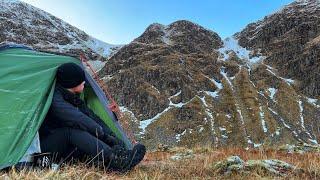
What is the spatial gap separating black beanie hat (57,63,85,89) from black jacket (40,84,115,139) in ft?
0.39

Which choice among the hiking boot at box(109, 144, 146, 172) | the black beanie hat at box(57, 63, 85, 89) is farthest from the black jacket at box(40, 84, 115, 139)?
the hiking boot at box(109, 144, 146, 172)

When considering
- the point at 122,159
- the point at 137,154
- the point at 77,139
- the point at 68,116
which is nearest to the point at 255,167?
the point at 137,154

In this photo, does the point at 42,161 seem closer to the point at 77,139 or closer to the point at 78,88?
the point at 77,139

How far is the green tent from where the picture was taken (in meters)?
8.63

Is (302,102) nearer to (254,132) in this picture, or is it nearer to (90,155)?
(254,132)

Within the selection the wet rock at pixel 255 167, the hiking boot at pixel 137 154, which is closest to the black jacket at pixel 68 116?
the hiking boot at pixel 137 154

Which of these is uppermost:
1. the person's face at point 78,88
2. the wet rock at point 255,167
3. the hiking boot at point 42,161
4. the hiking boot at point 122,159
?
the person's face at point 78,88

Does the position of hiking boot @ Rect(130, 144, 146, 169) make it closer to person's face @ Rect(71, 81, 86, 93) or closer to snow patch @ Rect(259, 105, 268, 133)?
person's face @ Rect(71, 81, 86, 93)

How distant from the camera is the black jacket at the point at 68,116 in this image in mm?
8516

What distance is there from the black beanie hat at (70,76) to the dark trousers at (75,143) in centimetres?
101

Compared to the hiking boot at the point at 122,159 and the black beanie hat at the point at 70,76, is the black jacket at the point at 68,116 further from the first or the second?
the hiking boot at the point at 122,159

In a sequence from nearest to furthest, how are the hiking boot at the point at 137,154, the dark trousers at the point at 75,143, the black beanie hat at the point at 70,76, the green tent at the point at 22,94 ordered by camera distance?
the dark trousers at the point at 75,143
the green tent at the point at 22,94
the hiking boot at the point at 137,154
the black beanie hat at the point at 70,76

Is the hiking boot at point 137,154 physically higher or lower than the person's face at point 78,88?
lower

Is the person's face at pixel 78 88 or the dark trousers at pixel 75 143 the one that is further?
the person's face at pixel 78 88
